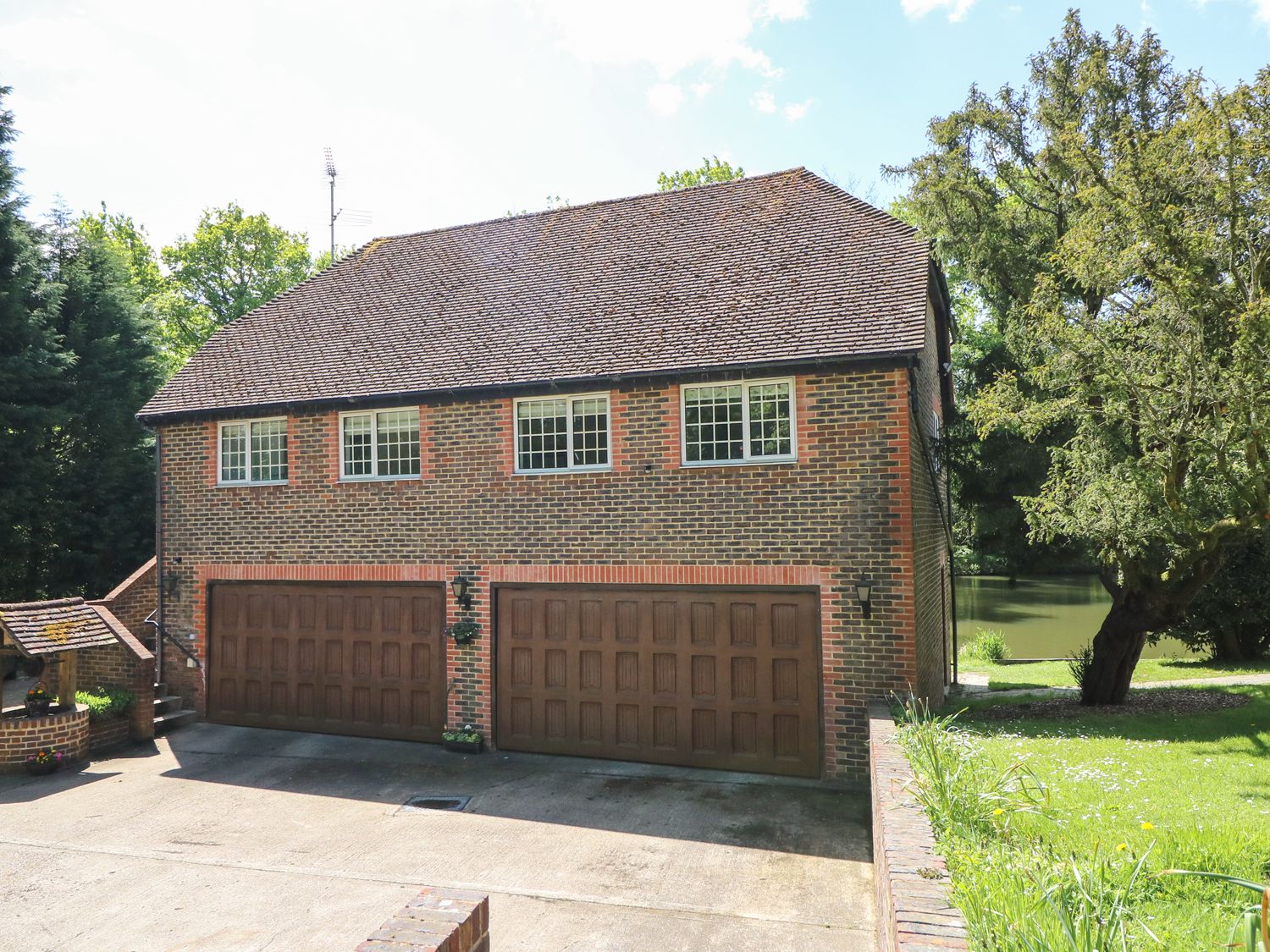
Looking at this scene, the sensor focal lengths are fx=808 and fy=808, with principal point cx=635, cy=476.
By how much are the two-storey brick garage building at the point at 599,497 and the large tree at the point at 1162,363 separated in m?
1.99

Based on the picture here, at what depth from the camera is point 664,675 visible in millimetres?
10414

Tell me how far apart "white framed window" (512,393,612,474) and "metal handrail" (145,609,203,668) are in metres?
6.44

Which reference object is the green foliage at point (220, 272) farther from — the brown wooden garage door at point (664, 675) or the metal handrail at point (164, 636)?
the brown wooden garage door at point (664, 675)

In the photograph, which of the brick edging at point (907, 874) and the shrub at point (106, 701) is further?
the shrub at point (106, 701)

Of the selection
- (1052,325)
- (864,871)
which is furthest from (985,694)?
(864,871)

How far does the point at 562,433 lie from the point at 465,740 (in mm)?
4408

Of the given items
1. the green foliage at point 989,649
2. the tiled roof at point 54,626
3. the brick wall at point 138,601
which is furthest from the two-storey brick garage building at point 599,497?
the green foliage at point 989,649

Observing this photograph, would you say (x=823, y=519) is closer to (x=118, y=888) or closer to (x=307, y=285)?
(x=118, y=888)

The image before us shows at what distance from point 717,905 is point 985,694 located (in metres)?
10.5

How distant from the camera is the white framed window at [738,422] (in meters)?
9.94

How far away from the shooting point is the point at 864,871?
7191 millimetres

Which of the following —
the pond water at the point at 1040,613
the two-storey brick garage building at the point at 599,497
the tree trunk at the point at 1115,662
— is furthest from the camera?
the pond water at the point at 1040,613

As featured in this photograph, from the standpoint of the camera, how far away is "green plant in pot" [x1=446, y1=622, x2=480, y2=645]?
11.1 meters

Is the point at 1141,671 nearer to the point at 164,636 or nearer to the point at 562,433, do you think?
the point at 562,433
